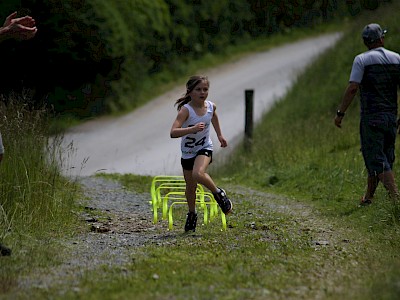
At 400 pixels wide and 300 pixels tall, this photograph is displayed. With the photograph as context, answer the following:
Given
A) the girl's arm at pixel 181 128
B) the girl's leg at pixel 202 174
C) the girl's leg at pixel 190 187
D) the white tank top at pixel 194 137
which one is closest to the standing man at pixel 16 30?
the girl's arm at pixel 181 128

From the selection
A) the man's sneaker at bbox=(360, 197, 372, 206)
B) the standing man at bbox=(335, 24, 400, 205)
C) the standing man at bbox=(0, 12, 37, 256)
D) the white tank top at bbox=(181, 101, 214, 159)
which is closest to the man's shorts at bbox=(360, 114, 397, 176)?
the standing man at bbox=(335, 24, 400, 205)

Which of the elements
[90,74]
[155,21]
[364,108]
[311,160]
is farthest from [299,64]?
[364,108]

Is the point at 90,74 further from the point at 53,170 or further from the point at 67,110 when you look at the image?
the point at 53,170

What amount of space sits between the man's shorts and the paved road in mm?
5533

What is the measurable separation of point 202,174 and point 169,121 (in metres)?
12.9

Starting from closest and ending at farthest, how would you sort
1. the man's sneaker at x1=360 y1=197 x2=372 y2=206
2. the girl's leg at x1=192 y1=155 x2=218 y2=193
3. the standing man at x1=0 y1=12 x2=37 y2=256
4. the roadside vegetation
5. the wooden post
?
1. the roadside vegetation
2. the standing man at x1=0 y1=12 x2=37 y2=256
3. the girl's leg at x1=192 y1=155 x2=218 y2=193
4. the man's sneaker at x1=360 y1=197 x2=372 y2=206
5. the wooden post

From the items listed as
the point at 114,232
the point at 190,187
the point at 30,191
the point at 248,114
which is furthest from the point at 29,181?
the point at 248,114

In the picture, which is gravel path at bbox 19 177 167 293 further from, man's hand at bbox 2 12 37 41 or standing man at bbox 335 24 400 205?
standing man at bbox 335 24 400 205

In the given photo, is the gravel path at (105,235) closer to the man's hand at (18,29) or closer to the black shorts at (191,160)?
the black shorts at (191,160)

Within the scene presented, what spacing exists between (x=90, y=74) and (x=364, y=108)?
1246 cm

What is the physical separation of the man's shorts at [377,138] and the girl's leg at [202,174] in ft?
7.47

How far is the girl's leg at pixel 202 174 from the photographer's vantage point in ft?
28.8

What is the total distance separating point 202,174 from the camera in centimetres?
880

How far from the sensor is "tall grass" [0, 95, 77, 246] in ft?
29.0
